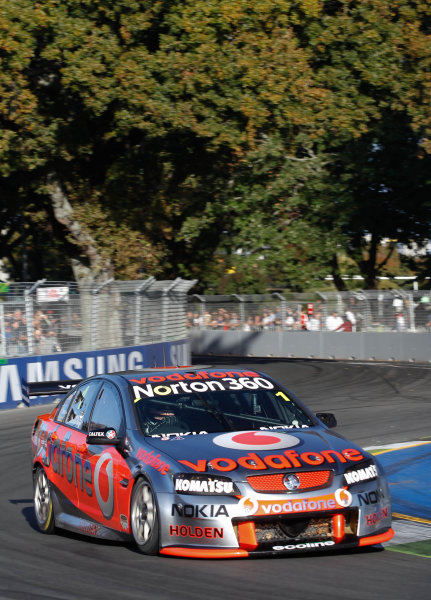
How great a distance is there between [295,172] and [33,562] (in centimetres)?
3382

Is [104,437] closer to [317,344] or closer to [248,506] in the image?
[248,506]

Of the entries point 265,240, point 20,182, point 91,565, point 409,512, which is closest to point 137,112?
point 20,182

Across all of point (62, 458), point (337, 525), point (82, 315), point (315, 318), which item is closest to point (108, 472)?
point (62, 458)

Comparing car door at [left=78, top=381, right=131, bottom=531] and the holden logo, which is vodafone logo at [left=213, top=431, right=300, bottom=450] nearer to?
the holden logo

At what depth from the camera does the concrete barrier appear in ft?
110

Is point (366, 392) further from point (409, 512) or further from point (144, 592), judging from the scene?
point (144, 592)

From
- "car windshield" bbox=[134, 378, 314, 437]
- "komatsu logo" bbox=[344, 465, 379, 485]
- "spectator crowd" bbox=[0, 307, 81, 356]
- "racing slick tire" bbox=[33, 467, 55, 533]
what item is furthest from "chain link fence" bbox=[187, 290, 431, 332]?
"komatsu logo" bbox=[344, 465, 379, 485]

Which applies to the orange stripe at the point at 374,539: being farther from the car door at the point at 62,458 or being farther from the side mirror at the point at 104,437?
the car door at the point at 62,458

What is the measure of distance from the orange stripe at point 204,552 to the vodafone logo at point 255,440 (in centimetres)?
72

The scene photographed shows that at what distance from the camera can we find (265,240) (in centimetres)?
3953

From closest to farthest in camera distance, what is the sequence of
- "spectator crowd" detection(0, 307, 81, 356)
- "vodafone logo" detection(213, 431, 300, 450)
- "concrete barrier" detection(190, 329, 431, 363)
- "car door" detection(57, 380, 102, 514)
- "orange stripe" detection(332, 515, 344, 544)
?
"orange stripe" detection(332, 515, 344, 544) → "vodafone logo" detection(213, 431, 300, 450) → "car door" detection(57, 380, 102, 514) → "spectator crowd" detection(0, 307, 81, 356) → "concrete barrier" detection(190, 329, 431, 363)

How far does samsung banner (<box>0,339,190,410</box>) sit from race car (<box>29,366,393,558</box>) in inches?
363

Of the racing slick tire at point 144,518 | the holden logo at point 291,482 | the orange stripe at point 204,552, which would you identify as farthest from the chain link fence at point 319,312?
the orange stripe at point 204,552

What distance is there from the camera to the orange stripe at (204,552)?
6.43 m
